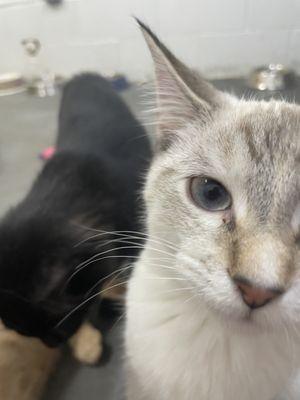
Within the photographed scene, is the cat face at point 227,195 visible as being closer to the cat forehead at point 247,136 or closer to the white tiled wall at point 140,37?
the cat forehead at point 247,136

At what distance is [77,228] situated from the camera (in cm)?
111

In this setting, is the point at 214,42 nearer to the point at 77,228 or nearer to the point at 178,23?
the point at 178,23

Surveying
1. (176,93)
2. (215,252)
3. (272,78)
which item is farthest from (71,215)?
(272,78)

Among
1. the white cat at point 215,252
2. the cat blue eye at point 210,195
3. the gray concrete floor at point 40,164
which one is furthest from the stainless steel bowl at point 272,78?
the cat blue eye at point 210,195

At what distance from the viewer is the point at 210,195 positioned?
744 millimetres

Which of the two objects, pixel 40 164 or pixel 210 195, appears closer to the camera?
pixel 210 195

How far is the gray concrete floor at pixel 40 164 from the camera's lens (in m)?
1.16

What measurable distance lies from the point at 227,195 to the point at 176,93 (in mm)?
243

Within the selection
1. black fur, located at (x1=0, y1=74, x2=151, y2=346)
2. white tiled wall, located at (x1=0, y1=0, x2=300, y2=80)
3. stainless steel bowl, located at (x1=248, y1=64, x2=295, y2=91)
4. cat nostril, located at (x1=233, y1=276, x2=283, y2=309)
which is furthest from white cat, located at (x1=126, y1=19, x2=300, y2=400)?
white tiled wall, located at (x1=0, y1=0, x2=300, y2=80)

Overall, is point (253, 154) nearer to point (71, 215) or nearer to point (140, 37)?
point (71, 215)

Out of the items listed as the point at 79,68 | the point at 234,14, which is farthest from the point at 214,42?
the point at 79,68

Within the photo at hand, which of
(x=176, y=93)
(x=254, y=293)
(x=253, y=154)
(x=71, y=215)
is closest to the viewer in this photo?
(x=254, y=293)

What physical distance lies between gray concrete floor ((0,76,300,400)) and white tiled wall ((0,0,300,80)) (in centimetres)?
23

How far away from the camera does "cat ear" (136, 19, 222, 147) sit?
786 millimetres
